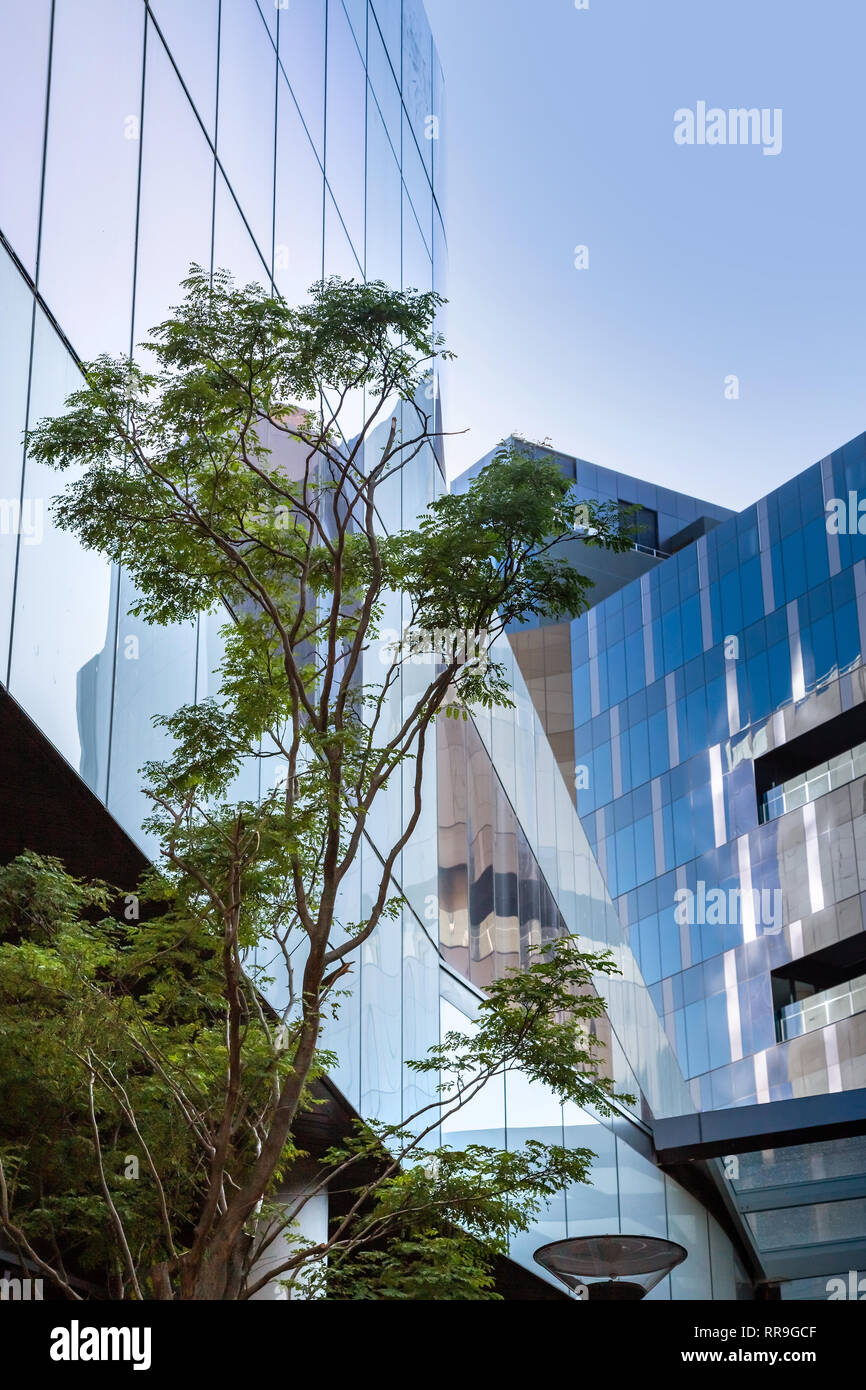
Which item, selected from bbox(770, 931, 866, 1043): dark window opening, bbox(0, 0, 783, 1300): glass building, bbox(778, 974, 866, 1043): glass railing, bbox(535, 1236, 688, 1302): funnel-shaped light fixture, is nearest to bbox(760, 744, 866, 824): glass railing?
bbox(770, 931, 866, 1043): dark window opening

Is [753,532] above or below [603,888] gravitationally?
above

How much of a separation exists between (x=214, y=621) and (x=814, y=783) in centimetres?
4972

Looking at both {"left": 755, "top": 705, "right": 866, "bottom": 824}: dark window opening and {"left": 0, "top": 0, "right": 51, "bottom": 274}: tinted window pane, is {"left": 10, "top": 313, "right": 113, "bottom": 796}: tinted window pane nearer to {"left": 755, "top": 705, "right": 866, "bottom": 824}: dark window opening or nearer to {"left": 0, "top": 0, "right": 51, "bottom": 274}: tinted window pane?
{"left": 0, "top": 0, "right": 51, "bottom": 274}: tinted window pane

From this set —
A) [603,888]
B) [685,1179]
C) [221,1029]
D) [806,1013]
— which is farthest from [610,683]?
[221,1029]

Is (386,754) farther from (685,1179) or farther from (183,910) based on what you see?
(685,1179)

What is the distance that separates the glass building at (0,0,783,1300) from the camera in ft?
36.9

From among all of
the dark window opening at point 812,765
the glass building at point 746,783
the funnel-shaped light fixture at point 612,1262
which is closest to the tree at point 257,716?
the funnel-shaped light fixture at point 612,1262

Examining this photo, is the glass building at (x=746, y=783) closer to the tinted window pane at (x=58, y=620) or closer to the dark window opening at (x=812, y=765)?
the dark window opening at (x=812, y=765)

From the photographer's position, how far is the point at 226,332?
414 inches

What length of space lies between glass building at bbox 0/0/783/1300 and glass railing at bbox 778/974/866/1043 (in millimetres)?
19962

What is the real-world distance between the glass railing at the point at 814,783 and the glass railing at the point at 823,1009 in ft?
24.5

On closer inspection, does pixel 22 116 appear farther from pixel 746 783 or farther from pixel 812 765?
pixel 746 783

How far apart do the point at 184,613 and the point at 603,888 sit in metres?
27.3

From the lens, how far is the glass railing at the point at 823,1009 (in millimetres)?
55406
